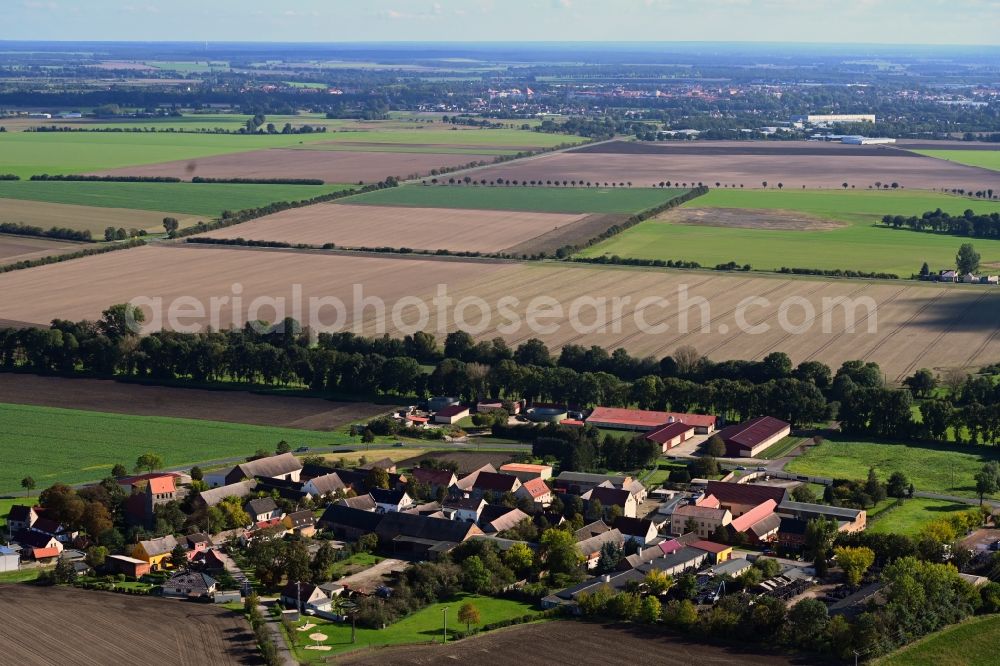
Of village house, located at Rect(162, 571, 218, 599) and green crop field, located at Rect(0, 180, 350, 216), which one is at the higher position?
green crop field, located at Rect(0, 180, 350, 216)

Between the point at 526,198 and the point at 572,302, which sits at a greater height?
the point at 526,198

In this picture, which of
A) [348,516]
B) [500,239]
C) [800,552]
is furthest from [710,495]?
[500,239]

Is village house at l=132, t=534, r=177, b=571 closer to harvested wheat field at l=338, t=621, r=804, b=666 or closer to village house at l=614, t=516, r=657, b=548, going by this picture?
harvested wheat field at l=338, t=621, r=804, b=666

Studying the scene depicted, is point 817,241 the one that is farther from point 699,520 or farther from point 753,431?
point 699,520

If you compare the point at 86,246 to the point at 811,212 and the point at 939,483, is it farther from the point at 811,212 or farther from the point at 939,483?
the point at 939,483

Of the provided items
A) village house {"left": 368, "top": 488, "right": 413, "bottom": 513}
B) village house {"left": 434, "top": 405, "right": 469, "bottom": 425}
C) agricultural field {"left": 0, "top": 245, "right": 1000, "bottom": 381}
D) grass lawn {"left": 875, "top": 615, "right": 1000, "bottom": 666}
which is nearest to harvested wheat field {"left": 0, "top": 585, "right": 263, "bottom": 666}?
village house {"left": 368, "top": 488, "right": 413, "bottom": 513}

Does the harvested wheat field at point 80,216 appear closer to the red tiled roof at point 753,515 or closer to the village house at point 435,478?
the village house at point 435,478

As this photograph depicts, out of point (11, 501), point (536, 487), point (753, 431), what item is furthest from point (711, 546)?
point (11, 501)

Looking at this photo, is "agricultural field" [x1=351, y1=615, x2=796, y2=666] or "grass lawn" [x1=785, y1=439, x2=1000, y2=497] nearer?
"agricultural field" [x1=351, y1=615, x2=796, y2=666]
